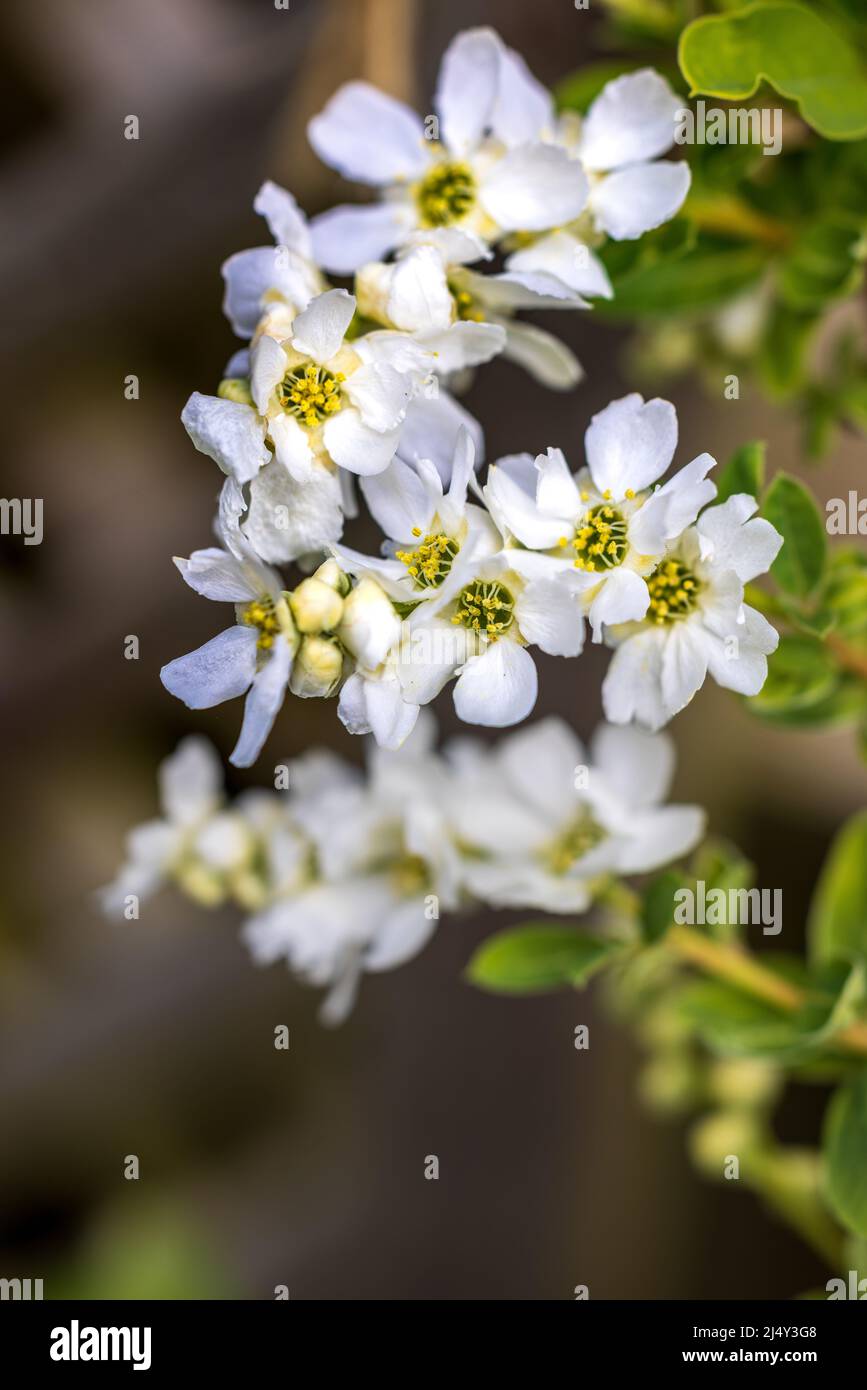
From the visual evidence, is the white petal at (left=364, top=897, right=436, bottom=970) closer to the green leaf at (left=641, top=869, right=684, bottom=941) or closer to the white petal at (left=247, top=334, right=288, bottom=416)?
the green leaf at (left=641, top=869, right=684, bottom=941)

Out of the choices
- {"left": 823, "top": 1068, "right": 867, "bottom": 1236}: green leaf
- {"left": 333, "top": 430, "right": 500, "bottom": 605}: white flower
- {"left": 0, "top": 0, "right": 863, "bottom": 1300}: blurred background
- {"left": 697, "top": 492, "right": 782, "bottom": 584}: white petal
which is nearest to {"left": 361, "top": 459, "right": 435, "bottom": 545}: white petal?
{"left": 333, "top": 430, "right": 500, "bottom": 605}: white flower

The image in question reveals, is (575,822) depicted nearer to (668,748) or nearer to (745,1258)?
(668,748)

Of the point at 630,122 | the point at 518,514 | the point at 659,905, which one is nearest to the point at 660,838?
the point at 659,905

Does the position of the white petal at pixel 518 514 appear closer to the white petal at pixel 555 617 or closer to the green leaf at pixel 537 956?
the white petal at pixel 555 617

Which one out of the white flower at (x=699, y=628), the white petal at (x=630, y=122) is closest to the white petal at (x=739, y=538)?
the white flower at (x=699, y=628)
